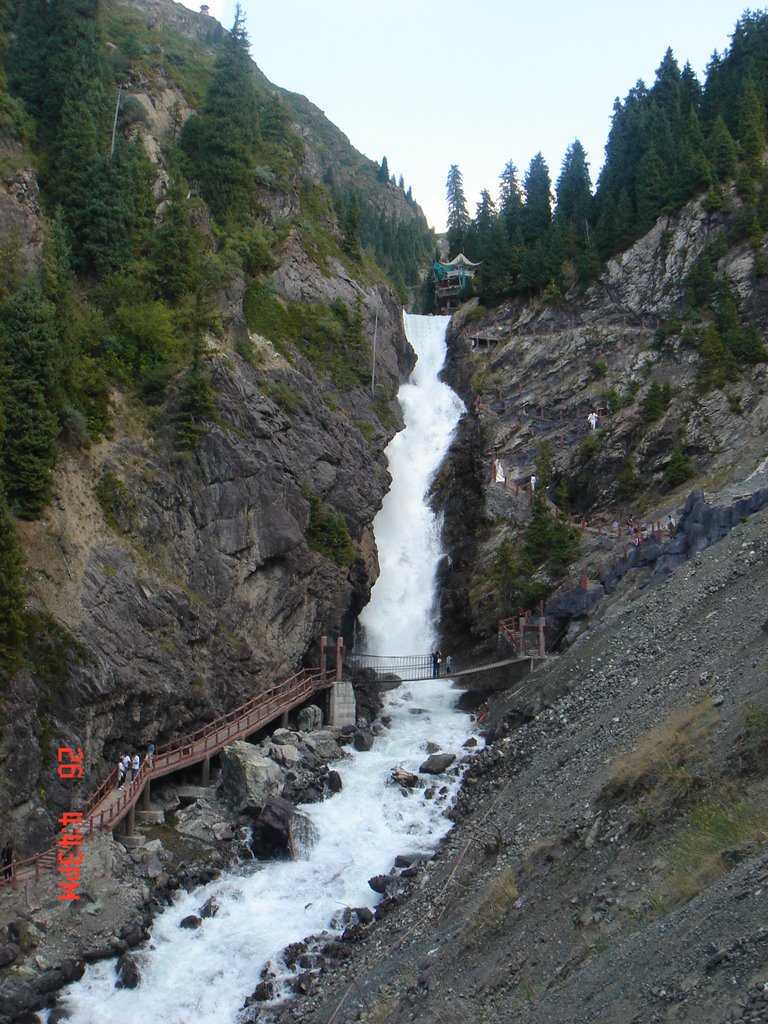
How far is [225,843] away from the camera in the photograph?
24.2 metres

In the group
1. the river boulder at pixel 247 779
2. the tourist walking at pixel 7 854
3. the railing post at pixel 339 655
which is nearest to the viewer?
the tourist walking at pixel 7 854

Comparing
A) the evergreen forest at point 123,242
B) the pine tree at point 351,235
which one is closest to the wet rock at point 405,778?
the evergreen forest at point 123,242

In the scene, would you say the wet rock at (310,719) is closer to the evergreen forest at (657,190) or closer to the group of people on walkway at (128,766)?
the group of people on walkway at (128,766)

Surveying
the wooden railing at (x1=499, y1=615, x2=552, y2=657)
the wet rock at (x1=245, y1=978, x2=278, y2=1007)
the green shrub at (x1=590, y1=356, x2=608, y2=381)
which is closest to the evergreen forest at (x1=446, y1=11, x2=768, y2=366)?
the green shrub at (x1=590, y1=356, x2=608, y2=381)

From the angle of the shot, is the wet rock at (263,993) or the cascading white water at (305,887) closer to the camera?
the wet rock at (263,993)

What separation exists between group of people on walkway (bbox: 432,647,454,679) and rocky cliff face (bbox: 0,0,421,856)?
14.7 feet

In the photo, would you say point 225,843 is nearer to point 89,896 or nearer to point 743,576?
point 89,896

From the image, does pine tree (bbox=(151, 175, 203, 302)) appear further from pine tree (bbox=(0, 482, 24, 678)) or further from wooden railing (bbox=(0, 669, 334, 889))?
wooden railing (bbox=(0, 669, 334, 889))

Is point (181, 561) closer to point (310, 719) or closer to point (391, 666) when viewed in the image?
point (310, 719)

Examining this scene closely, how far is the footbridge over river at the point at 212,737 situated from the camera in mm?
21188

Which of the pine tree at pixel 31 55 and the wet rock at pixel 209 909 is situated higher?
the pine tree at pixel 31 55

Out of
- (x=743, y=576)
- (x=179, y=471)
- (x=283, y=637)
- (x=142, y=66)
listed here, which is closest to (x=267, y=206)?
(x=142, y=66)
